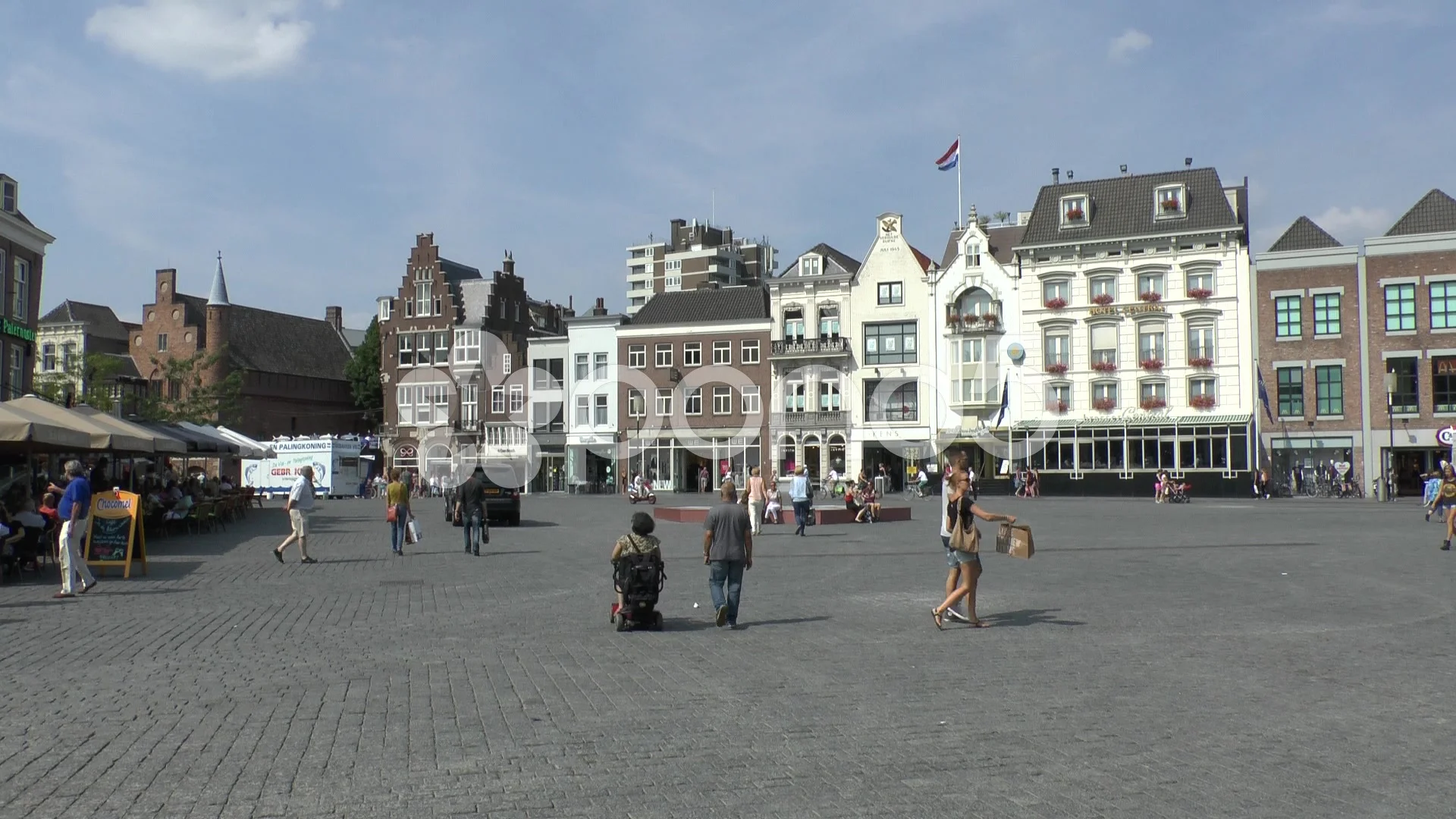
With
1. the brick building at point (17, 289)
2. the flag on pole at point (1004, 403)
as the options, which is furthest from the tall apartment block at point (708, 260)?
the brick building at point (17, 289)

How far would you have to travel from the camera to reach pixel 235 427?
8181 centimetres

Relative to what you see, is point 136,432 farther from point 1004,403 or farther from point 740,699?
point 1004,403

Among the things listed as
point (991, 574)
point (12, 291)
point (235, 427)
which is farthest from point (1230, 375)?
point (235, 427)

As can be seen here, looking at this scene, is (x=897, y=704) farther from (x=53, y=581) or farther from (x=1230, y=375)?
(x=1230, y=375)

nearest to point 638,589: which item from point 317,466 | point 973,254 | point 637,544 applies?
point 637,544

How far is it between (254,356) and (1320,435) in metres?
68.1

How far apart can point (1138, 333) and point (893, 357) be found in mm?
12904

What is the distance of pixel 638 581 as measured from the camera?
40.0 ft

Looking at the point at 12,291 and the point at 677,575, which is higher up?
the point at 12,291

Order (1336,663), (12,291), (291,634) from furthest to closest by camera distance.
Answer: (12,291) → (291,634) → (1336,663)

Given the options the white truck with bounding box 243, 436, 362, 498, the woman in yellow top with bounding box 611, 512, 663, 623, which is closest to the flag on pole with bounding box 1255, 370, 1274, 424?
the white truck with bounding box 243, 436, 362, 498

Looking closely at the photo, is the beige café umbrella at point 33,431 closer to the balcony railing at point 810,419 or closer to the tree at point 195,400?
the tree at point 195,400

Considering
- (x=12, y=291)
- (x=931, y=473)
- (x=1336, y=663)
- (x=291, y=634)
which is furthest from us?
(x=931, y=473)

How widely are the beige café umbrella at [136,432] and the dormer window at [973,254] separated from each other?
4610cm
